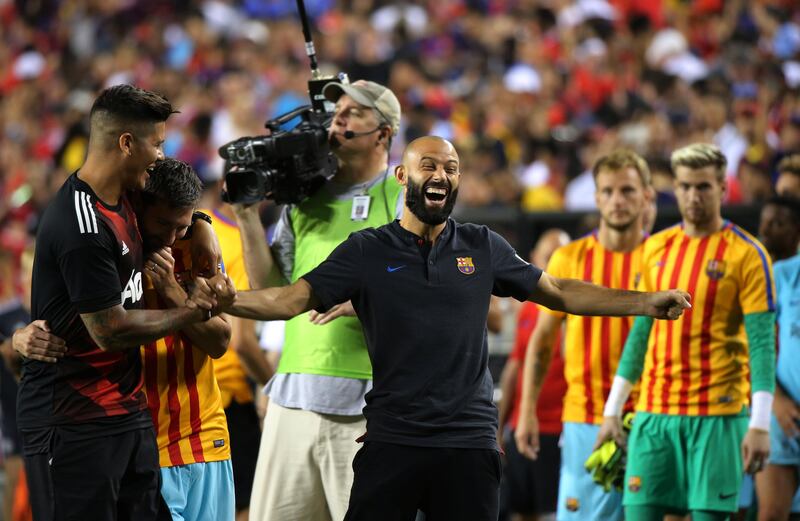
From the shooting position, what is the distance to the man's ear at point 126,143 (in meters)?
3.78

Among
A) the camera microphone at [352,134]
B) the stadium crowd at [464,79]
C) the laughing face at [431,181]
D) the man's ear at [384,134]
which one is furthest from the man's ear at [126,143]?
the stadium crowd at [464,79]

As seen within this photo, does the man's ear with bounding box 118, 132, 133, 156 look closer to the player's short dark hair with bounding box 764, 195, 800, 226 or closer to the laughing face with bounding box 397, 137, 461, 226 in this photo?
the laughing face with bounding box 397, 137, 461, 226

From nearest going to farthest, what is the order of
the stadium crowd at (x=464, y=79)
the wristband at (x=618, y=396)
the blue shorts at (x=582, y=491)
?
the wristband at (x=618, y=396), the blue shorts at (x=582, y=491), the stadium crowd at (x=464, y=79)

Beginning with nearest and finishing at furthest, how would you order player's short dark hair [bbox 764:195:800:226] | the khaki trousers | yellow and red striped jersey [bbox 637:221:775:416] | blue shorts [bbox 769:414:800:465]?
the khaki trousers < yellow and red striped jersey [bbox 637:221:775:416] < blue shorts [bbox 769:414:800:465] < player's short dark hair [bbox 764:195:800:226]

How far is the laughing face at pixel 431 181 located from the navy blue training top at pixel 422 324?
97 millimetres

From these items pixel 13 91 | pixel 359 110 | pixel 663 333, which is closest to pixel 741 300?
pixel 663 333

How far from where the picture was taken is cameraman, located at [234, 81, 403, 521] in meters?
4.77

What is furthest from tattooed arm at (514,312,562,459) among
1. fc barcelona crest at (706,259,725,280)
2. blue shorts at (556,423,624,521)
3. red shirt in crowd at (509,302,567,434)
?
red shirt in crowd at (509,302,567,434)

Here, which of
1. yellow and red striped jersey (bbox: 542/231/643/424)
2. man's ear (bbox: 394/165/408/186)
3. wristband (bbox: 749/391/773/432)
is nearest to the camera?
man's ear (bbox: 394/165/408/186)

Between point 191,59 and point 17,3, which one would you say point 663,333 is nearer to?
point 191,59

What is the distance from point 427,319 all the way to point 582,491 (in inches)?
90.6

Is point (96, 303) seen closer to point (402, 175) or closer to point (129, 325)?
point (129, 325)

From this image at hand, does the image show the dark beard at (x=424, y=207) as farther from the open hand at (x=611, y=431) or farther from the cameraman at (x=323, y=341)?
the open hand at (x=611, y=431)

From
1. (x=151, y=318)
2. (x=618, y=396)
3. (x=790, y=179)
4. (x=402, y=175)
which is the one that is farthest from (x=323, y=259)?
(x=790, y=179)
